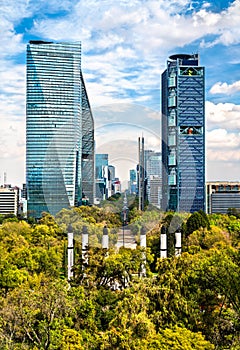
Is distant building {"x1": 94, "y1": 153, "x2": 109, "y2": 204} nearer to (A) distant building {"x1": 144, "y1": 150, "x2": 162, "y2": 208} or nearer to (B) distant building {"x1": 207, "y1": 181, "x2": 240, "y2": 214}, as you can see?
(A) distant building {"x1": 144, "y1": 150, "x2": 162, "y2": 208}

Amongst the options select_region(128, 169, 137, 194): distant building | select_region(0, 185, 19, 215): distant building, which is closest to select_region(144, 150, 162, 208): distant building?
select_region(128, 169, 137, 194): distant building

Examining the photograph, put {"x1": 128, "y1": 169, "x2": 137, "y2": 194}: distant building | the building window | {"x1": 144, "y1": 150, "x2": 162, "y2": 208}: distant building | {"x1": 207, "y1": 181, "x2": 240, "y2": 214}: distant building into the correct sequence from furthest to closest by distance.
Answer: {"x1": 207, "y1": 181, "x2": 240, "y2": 214}: distant building, the building window, {"x1": 144, "y1": 150, "x2": 162, "y2": 208}: distant building, {"x1": 128, "y1": 169, "x2": 137, "y2": 194}: distant building

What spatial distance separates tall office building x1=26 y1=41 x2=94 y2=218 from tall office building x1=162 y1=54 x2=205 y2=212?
956cm

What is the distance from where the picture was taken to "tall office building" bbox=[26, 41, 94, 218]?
152ft

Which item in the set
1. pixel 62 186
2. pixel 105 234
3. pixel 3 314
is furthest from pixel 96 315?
pixel 62 186

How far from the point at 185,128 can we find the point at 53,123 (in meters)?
13.7

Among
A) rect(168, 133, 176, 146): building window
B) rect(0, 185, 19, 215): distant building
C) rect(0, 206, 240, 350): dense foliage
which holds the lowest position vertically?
rect(0, 206, 240, 350): dense foliage

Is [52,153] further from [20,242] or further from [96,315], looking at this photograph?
[96,315]

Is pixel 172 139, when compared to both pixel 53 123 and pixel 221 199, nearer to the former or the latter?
pixel 53 123

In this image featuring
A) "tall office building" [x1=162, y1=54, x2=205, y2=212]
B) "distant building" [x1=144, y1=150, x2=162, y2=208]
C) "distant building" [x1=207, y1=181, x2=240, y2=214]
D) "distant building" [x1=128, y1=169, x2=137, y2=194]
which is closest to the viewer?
"distant building" [x1=128, y1=169, x2=137, y2=194]

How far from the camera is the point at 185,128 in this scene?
179 feet

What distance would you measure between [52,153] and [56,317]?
119 ft

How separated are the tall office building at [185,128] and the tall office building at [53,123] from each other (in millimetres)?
9560

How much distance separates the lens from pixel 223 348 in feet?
33.9
